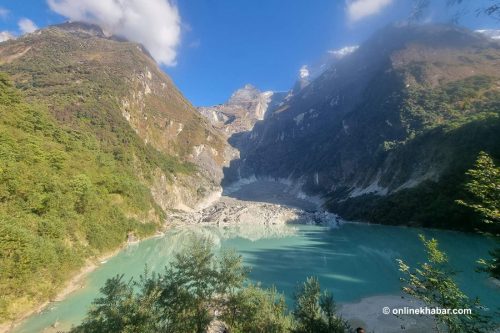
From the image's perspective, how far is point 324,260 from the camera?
A: 50938mm

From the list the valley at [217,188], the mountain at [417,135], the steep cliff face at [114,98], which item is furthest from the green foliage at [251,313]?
the steep cliff face at [114,98]

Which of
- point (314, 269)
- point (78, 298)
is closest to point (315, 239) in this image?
point (314, 269)

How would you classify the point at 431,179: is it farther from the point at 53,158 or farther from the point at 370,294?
the point at 53,158

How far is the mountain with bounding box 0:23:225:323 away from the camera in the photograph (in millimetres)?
33312

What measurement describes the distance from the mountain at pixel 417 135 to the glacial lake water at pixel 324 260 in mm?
11844

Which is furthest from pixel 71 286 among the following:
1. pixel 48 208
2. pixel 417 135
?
pixel 417 135

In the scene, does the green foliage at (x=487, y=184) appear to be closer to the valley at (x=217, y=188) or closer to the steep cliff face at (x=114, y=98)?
the valley at (x=217, y=188)

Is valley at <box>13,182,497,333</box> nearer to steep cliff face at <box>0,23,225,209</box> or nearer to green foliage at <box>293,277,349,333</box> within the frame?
green foliage at <box>293,277,349,333</box>

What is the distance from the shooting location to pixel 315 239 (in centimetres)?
7100

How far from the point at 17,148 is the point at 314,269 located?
150 ft

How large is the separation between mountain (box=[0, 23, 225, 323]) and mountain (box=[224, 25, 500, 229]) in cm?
6528

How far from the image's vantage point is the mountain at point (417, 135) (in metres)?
74.8

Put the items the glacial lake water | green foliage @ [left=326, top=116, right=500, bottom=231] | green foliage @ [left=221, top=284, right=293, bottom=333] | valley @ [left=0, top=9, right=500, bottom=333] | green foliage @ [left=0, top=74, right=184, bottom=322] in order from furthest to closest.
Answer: green foliage @ [left=326, top=116, right=500, bottom=231], the glacial lake water, valley @ [left=0, top=9, right=500, bottom=333], green foliage @ [left=0, top=74, right=184, bottom=322], green foliage @ [left=221, top=284, right=293, bottom=333]

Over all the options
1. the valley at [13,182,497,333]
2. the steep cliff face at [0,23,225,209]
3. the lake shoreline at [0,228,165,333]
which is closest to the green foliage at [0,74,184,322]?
the lake shoreline at [0,228,165,333]
